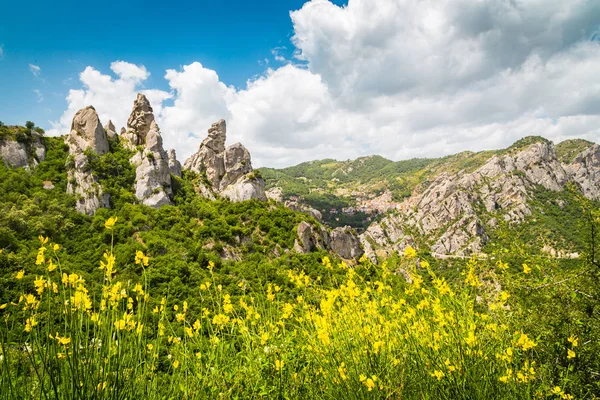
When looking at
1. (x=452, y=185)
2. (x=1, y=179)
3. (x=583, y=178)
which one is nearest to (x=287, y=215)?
(x=1, y=179)

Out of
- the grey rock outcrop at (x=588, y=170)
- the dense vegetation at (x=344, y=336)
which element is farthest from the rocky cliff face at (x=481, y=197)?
the dense vegetation at (x=344, y=336)

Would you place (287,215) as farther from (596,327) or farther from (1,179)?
(596,327)

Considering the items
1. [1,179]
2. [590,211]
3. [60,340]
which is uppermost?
[1,179]

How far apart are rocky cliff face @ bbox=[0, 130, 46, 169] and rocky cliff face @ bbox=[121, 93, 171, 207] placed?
933 centimetres

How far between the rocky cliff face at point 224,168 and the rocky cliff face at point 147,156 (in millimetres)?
7886

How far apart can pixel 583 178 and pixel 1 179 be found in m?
203

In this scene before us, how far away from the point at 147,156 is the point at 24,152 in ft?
38.6

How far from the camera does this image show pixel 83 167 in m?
32.6

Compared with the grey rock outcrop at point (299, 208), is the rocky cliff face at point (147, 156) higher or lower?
higher

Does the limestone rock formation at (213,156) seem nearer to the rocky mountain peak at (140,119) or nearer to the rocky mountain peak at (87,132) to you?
the rocky mountain peak at (140,119)

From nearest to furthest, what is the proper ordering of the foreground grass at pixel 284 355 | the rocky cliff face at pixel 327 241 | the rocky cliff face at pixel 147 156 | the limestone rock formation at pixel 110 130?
1. the foreground grass at pixel 284 355
2. the rocky cliff face at pixel 147 156
3. the rocky cliff face at pixel 327 241
4. the limestone rock formation at pixel 110 130

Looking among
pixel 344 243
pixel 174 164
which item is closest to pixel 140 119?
pixel 174 164

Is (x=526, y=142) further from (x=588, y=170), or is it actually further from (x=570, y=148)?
(x=570, y=148)

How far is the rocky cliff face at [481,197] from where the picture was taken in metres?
117
